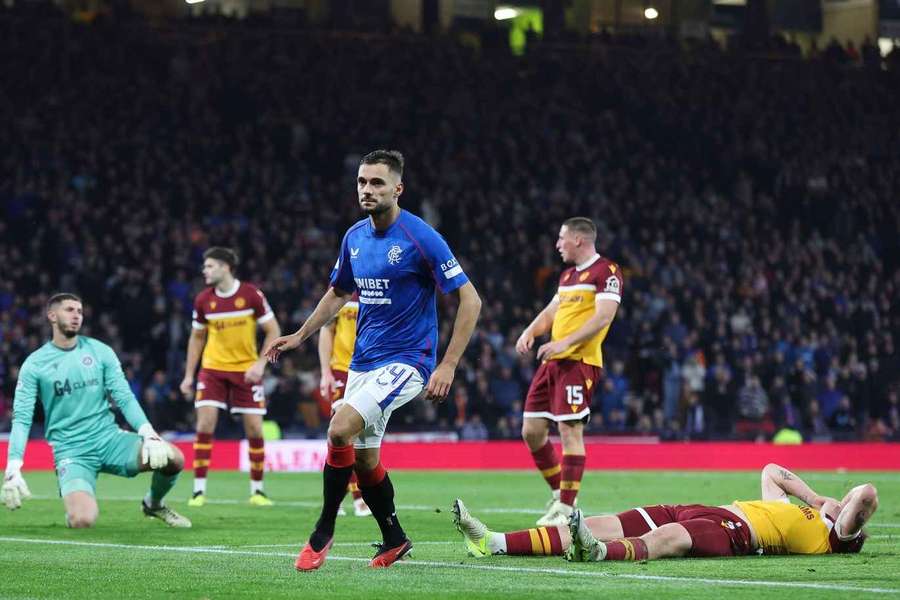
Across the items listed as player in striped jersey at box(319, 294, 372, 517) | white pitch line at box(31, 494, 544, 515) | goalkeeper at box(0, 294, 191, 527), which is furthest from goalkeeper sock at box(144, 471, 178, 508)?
white pitch line at box(31, 494, 544, 515)

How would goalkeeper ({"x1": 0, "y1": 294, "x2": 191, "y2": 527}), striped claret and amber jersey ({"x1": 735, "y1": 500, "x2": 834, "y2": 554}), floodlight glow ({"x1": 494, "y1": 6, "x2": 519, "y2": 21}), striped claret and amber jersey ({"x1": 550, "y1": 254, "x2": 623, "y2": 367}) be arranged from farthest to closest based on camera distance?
floodlight glow ({"x1": 494, "y1": 6, "x2": 519, "y2": 21}), striped claret and amber jersey ({"x1": 550, "y1": 254, "x2": 623, "y2": 367}), goalkeeper ({"x1": 0, "y1": 294, "x2": 191, "y2": 527}), striped claret and amber jersey ({"x1": 735, "y1": 500, "x2": 834, "y2": 554})

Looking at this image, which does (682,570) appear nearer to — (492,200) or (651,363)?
(651,363)

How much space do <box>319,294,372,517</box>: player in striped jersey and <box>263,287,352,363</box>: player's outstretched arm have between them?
18.6ft

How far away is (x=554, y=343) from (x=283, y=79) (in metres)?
22.6

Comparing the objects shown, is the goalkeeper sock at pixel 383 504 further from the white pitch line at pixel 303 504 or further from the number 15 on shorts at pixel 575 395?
the white pitch line at pixel 303 504

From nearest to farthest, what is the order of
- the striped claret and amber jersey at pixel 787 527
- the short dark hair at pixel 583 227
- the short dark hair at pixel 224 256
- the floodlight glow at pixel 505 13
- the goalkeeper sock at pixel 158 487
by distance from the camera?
the striped claret and amber jersey at pixel 787 527
the goalkeeper sock at pixel 158 487
the short dark hair at pixel 583 227
the short dark hair at pixel 224 256
the floodlight glow at pixel 505 13

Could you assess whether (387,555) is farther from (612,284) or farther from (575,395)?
(612,284)

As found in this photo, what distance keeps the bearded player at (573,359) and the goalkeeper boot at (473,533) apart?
349 centimetres

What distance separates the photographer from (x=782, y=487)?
9641 mm

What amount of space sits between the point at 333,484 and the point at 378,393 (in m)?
0.64

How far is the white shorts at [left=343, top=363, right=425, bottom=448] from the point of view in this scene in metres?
8.70

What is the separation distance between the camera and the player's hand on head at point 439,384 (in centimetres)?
832

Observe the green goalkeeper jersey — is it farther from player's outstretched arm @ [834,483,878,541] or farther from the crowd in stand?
the crowd in stand

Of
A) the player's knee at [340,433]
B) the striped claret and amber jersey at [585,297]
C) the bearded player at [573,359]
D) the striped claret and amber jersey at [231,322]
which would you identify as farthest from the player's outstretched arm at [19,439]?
the striped claret and amber jersey at [231,322]
